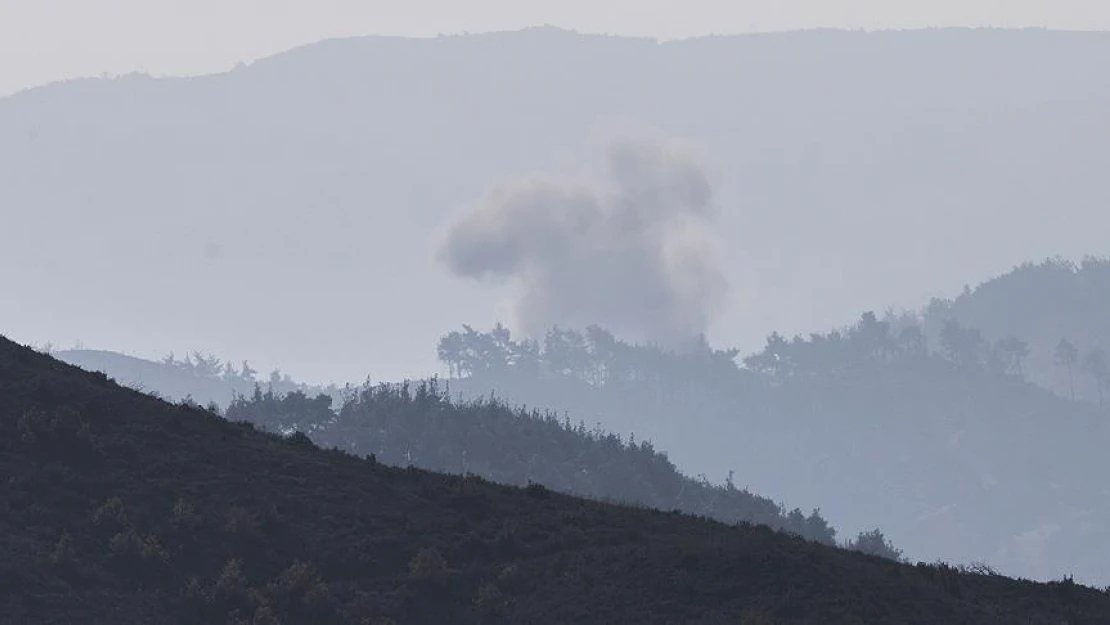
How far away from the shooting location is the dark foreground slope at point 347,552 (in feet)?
133

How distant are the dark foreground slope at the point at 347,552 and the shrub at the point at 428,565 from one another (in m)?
0.07

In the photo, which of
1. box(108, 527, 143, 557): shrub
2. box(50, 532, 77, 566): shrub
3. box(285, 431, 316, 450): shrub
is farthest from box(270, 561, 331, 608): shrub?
box(285, 431, 316, 450): shrub

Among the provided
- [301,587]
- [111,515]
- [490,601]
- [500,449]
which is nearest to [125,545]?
[111,515]

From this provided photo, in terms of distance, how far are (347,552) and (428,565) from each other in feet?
6.63

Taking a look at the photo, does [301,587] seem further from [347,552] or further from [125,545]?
[125,545]

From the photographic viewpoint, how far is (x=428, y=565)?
4334 cm

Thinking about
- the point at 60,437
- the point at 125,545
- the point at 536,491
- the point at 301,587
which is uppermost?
the point at 536,491

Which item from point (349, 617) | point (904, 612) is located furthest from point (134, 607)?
point (904, 612)

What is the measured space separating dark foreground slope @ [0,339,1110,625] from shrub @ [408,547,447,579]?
72mm

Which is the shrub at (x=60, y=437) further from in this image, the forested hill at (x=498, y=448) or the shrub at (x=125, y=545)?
the forested hill at (x=498, y=448)

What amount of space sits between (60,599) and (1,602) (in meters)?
1.12

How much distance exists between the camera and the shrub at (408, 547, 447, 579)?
42.9 m

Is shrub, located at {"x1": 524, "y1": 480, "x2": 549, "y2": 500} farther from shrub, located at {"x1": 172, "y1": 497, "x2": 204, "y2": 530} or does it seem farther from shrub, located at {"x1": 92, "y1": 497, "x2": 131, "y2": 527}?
shrub, located at {"x1": 92, "y1": 497, "x2": 131, "y2": 527}

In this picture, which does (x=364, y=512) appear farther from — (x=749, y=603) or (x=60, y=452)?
(x=749, y=603)
